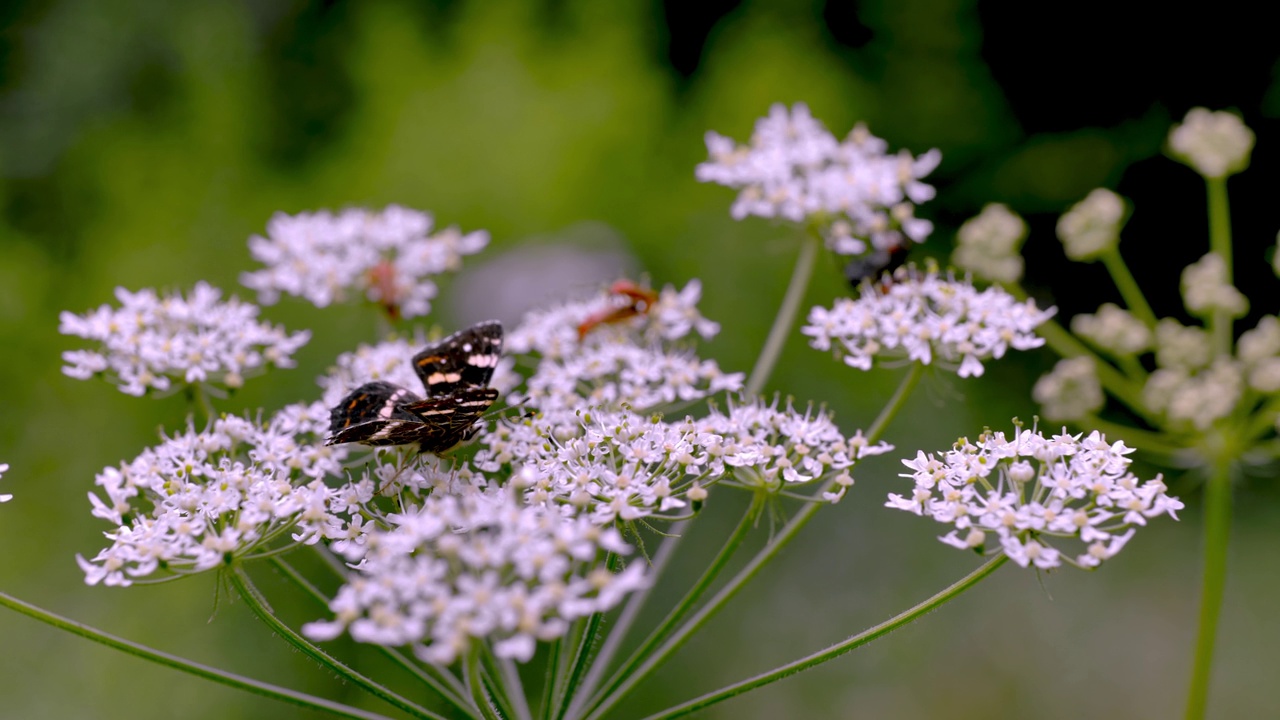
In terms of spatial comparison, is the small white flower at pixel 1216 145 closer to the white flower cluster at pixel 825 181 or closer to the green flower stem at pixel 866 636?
the white flower cluster at pixel 825 181

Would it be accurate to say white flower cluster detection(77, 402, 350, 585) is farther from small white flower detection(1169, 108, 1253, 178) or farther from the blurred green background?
small white flower detection(1169, 108, 1253, 178)

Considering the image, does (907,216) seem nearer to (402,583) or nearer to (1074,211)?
(1074,211)

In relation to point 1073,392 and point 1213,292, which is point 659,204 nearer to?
point 1073,392

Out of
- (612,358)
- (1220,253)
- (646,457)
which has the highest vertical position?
(1220,253)

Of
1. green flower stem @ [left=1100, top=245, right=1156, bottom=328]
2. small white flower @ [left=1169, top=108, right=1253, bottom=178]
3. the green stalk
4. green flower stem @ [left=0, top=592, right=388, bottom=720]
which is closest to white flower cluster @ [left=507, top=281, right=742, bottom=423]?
the green stalk

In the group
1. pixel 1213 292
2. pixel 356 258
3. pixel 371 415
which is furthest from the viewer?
pixel 356 258

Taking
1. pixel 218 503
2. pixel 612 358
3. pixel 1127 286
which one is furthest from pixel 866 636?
pixel 1127 286
